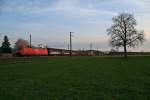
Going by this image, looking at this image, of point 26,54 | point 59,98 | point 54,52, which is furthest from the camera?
point 54,52

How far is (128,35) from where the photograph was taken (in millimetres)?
70688

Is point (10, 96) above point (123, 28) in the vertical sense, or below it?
below

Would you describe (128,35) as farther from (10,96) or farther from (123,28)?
(10,96)

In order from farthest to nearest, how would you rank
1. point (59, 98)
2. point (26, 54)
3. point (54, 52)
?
point (54, 52), point (26, 54), point (59, 98)

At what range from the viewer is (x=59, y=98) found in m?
8.91

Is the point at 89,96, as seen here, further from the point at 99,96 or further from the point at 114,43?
the point at 114,43

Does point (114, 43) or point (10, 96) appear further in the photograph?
point (114, 43)

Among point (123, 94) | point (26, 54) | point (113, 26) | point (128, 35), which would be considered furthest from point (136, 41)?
point (123, 94)

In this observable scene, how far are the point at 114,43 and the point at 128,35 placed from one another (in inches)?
179

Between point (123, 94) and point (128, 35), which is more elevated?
point (128, 35)

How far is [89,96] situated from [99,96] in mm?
364

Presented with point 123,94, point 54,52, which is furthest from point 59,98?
point 54,52

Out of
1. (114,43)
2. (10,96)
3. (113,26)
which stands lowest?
(10,96)

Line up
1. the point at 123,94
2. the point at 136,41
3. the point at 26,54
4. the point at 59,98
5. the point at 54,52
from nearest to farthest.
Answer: the point at 59,98 → the point at 123,94 → the point at 136,41 → the point at 26,54 → the point at 54,52
